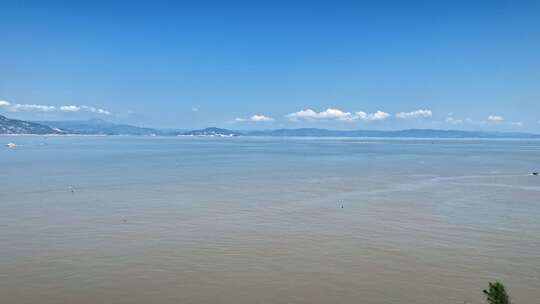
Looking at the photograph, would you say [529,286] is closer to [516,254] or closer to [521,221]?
[516,254]

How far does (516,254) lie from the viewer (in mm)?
24062

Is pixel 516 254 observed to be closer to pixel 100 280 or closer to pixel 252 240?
pixel 252 240

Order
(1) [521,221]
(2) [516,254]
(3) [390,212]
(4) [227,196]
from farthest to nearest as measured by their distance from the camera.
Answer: (4) [227,196] < (3) [390,212] < (1) [521,221] < (2) [516,254]

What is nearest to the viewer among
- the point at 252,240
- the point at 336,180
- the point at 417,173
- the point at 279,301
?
the point at 279,301

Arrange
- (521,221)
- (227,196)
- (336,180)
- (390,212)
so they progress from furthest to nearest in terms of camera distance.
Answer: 1. (336,180)
2. (227,196)
3. (390,212)
4. (521,221)

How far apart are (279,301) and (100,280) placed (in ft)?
27.0

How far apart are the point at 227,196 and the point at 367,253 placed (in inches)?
815

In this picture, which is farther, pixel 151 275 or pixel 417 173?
pixel 417 173

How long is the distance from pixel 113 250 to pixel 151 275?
4.76 m

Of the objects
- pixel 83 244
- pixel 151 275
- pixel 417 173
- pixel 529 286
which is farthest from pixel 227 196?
pixel 417 173

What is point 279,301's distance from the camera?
18.1 meters

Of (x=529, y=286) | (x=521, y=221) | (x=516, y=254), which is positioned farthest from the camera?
(x=521, y=221)

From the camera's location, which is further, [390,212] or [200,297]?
[390,212]

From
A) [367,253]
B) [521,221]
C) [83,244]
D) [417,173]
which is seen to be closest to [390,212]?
[521,221]
